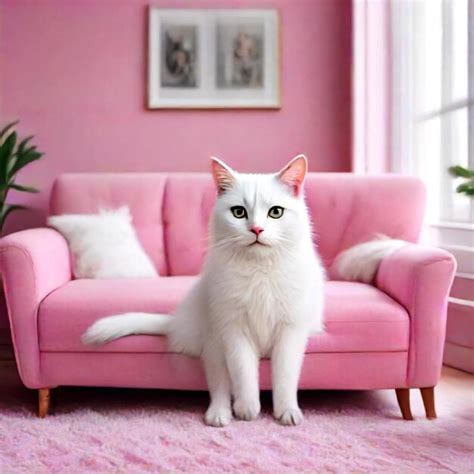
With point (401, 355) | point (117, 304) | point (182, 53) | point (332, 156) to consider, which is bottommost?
point (401, 355)

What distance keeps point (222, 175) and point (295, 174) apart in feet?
0.76

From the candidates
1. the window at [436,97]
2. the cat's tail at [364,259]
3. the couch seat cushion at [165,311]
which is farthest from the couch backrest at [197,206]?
the couch seat cushion at [165,311]

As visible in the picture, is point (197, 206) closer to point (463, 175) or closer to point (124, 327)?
point (124, 327)

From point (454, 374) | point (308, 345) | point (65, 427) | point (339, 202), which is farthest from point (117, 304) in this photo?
point (454, 374)

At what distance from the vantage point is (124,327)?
2043 mm

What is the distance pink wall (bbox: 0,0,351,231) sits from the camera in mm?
3426

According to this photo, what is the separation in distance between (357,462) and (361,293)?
0.63 metres

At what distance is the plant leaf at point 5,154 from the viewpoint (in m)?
3.01

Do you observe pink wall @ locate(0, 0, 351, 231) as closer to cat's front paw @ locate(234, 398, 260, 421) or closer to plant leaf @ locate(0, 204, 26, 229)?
plant leaf @ locate(0, 204, 26, 229)

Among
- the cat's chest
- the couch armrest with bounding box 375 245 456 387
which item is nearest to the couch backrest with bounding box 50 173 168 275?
the cat's chest

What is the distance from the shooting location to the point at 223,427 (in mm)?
1955

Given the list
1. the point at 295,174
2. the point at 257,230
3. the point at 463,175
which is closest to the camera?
the point at 463,175

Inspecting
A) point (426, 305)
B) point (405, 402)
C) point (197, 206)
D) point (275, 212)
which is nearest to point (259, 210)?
point (275, 212)

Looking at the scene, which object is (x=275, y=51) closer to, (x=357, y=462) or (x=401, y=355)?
(x=401, y=355)
